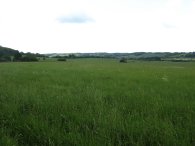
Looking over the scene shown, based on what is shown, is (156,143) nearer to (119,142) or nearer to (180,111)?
(119,142)

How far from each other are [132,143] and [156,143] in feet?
1.16

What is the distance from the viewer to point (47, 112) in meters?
5.25

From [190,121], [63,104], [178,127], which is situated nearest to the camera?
[178,127]

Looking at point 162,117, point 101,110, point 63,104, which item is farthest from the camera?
point 63,104

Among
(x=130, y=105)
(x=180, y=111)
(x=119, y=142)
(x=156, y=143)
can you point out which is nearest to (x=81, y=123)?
(x=119, y=142)

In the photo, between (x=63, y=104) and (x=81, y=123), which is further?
(x=63, y=104)

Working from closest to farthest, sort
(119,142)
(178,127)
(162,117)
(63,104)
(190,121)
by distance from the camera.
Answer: (119,142), (178,127), (190,121), (162,117), (63,104)

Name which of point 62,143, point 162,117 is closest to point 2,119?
point 62,143

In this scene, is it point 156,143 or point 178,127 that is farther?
point 178,127

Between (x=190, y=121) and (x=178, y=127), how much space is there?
0.42m

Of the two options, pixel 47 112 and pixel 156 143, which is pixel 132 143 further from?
pixel 47 112

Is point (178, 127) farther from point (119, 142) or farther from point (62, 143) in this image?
point (62, 143)

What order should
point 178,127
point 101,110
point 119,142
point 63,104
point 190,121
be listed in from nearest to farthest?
point 119,142 → point 178,127 → point 190,121 → point 101,110 → point 63,104

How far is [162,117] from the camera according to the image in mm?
4930
